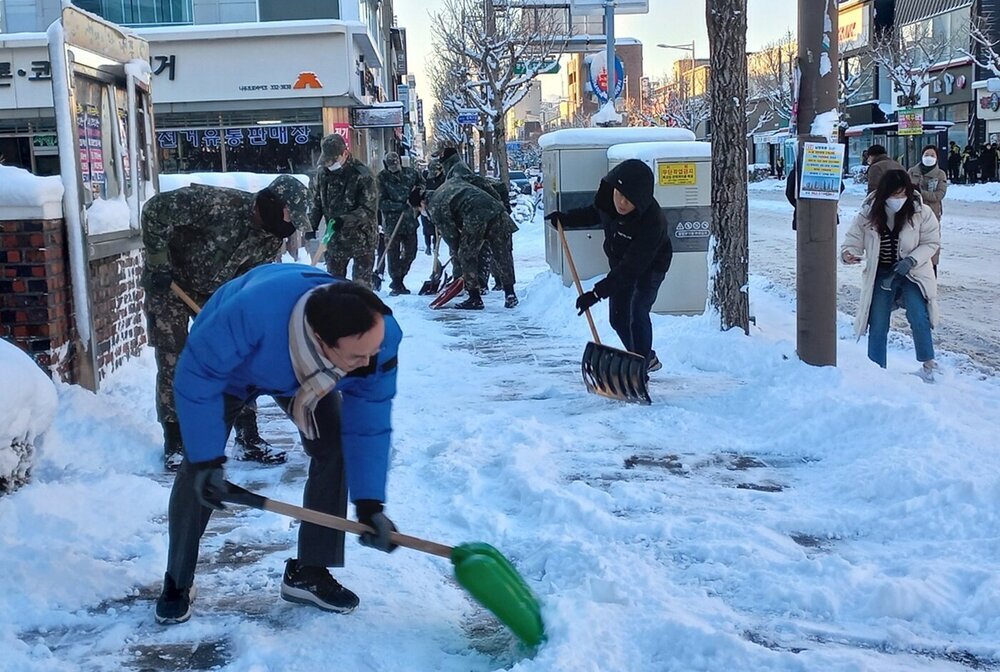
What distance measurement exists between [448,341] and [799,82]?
14.0 ft

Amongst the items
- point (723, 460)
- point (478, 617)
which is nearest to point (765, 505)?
point (723, 460)

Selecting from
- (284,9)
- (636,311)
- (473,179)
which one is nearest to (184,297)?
(636,311)

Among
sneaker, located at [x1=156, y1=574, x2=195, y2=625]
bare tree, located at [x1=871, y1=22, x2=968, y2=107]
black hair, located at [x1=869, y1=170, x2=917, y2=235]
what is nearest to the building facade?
black hair, located at [x1=869, y1=170, x2=917, y2=235]

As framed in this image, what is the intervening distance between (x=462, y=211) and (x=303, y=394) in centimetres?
868

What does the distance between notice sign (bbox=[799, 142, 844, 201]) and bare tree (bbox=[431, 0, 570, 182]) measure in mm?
21488

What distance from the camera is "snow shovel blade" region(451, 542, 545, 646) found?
3.60 meters

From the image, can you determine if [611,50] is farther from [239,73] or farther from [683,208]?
[683,208]

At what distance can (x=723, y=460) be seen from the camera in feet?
19.5

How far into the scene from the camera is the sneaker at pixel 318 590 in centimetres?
402

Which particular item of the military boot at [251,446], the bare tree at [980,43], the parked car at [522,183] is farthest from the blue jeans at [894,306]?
the bare tree at [980,43]

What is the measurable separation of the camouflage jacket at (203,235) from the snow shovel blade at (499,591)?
2549 millimetres

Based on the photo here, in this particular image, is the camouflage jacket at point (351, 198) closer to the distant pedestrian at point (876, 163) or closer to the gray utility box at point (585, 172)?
the gray utility box at point (585, 172)

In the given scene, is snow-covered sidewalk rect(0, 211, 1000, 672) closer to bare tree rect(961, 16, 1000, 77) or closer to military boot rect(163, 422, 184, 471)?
military boot rect(163, 422, 184, 471)

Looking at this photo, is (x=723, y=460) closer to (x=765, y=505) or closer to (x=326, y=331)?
(x=765, y=505)
